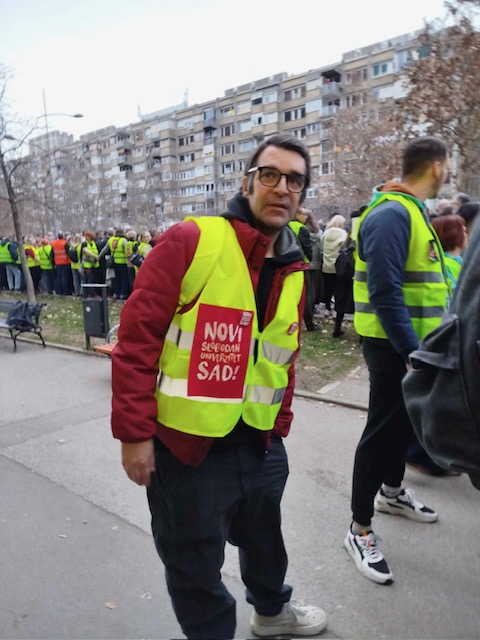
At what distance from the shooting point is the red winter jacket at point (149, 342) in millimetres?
1732

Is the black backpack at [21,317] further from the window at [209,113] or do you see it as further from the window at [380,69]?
the window at [209,113]

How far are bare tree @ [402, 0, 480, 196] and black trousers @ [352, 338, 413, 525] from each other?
302 inches

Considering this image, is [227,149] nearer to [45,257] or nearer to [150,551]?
[45,257]

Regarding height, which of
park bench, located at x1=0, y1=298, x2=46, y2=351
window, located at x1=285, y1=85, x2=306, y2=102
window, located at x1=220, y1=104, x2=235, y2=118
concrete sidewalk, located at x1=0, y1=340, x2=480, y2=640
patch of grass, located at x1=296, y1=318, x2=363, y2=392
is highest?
window, located at x1=220, y1=104, x2=235, y2=118

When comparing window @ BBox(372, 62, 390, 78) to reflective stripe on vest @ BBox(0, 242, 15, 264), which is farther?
window @ BBox(372, 62, 390, 78)

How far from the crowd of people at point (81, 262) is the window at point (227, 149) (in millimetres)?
61837

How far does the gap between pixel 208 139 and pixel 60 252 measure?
2648 inches

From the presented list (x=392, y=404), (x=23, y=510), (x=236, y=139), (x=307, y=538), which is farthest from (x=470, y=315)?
(x=236, y=139)

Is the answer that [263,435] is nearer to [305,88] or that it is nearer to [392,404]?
[392,404]

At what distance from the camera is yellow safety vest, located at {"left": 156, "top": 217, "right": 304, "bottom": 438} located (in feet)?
5.75

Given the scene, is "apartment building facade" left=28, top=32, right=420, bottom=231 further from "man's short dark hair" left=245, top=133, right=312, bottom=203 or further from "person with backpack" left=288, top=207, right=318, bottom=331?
"man's short dark hair" left=245, top=133, right=312, bottom=203

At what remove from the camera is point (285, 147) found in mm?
1883

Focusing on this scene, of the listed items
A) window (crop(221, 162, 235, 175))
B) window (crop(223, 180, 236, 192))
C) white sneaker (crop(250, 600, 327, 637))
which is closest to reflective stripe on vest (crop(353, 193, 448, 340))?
white sneaker (crop(250, 600, 327, 637))

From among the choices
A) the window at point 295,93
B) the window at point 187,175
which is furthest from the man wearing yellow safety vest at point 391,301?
the window at point 187,175
